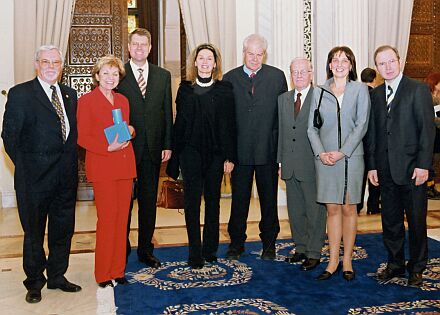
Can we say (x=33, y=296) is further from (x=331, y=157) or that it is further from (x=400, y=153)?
(x=400, y=153)

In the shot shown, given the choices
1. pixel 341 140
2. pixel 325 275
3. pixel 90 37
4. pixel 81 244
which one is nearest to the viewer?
pixel 341 140

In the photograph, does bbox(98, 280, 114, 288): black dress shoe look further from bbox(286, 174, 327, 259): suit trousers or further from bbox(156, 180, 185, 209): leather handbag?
bbox(156, 180, 185, 209): leather handbag

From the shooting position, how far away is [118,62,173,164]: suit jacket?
4.79 metres

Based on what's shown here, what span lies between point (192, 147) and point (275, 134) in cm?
74

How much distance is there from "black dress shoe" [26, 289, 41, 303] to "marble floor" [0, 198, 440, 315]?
4 cm

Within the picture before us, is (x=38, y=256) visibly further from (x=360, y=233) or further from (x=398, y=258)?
(x=360, y=233)

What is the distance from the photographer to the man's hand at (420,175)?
4.25m

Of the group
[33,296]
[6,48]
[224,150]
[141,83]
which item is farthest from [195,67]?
[6,48]

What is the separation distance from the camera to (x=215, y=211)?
4941 millimetres

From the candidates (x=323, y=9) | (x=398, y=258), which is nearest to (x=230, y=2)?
(x=323, y=9)

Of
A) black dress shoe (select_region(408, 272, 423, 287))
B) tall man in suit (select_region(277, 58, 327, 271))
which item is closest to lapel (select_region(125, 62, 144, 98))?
tall man in suit (select_region(277, 58, 327, 271))

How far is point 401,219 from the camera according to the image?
14.8ft

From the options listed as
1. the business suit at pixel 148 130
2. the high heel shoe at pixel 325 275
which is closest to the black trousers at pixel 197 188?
the business suit at pixel 148 130

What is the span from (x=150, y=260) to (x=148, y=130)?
1.06 m
